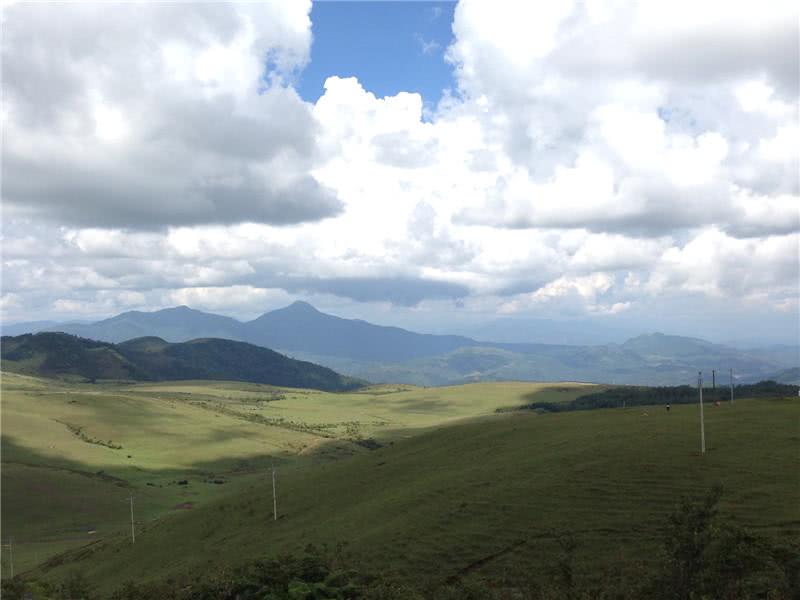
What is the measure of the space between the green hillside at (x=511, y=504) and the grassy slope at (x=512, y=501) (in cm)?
17

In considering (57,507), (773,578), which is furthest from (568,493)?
(57,507)

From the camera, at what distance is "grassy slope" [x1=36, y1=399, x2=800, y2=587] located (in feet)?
141

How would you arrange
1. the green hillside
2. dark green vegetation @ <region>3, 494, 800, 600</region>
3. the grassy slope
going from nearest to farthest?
dark green vegetation @ <region>3, 494, 800, 600</region> < the green hillside < the grassy slope

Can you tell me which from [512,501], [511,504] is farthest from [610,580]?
[512,501]

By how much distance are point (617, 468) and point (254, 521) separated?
141ft

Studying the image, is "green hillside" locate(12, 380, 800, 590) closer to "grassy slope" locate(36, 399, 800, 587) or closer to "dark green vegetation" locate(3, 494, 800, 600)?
"grassy slope" locate(36, 399, 800, 587)

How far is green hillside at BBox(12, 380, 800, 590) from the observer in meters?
41.8

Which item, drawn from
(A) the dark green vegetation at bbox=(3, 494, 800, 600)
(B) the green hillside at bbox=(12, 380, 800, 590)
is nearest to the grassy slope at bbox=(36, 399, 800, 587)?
(B) the green hillside at bbox=(12, 380, 800, 590)

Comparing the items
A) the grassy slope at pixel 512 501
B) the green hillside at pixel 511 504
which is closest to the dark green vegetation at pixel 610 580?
the green hillside at pixel 511 504

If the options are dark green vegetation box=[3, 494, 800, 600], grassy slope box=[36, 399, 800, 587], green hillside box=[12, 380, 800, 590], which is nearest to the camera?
dark green vegetation box=[3, 494, 800, 600]

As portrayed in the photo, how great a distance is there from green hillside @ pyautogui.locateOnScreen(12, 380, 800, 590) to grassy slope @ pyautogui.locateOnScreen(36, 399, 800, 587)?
169 millimetres

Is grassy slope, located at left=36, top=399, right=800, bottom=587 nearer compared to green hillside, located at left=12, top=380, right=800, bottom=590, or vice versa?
green hillside, located at left=12, top=380, right=800, bottom=590

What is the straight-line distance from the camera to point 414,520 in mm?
50594

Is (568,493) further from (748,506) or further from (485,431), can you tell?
(485,431)
